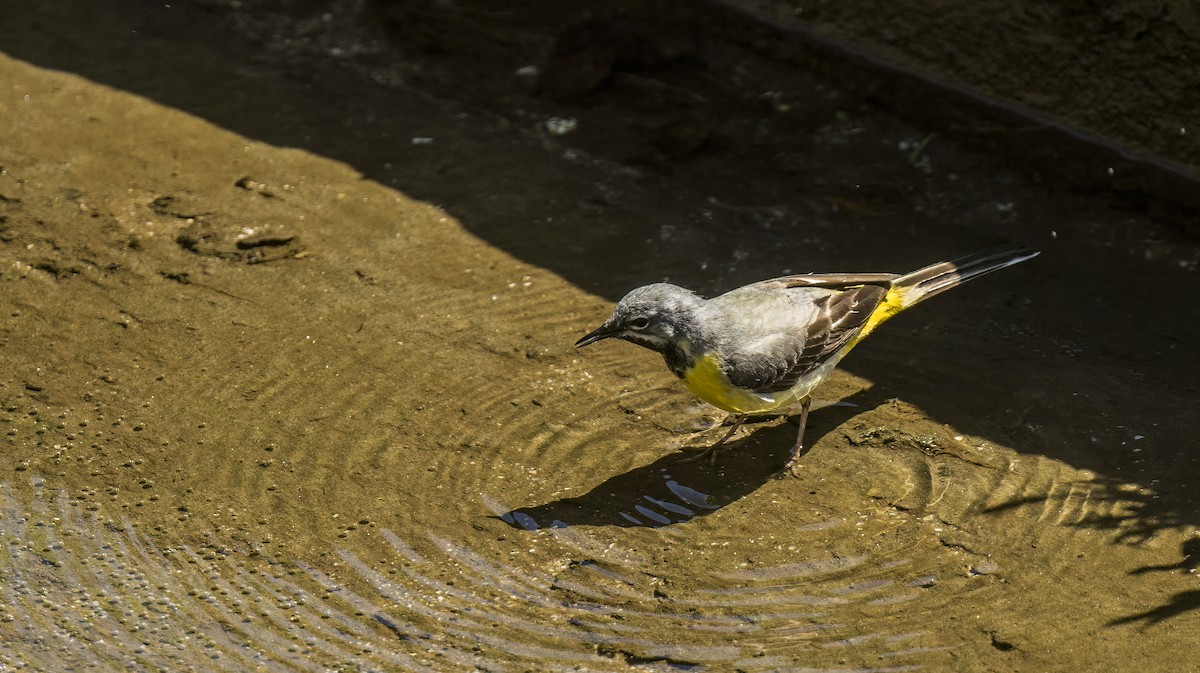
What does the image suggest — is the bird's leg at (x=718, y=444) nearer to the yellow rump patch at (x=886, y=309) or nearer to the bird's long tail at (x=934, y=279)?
the yellow rump patch at (x=886, y=309)

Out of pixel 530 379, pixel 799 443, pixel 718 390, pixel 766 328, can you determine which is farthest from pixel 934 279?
pixel 530 379

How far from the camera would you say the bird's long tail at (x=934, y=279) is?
6781mm

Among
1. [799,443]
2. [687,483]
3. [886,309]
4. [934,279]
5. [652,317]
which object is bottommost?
[687,483]

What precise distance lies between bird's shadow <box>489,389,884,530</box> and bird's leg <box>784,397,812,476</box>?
42mm

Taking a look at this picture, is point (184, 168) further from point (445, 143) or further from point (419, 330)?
point (419, 330)

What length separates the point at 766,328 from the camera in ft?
20.8

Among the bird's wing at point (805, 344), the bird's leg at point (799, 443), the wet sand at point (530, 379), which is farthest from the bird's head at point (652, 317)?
the bird's leg at point (799, 443)

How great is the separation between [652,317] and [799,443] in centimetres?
103

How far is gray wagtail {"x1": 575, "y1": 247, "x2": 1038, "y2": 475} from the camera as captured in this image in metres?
6.07

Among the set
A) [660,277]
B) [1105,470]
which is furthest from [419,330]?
[1105,470]

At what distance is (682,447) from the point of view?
6398 millimetres

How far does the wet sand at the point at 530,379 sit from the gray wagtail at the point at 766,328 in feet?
1.13

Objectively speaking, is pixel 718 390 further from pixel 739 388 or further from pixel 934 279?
pixel 934 279

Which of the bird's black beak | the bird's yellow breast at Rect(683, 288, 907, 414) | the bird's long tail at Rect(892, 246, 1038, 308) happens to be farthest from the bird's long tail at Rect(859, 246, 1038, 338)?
the bird's black beak
